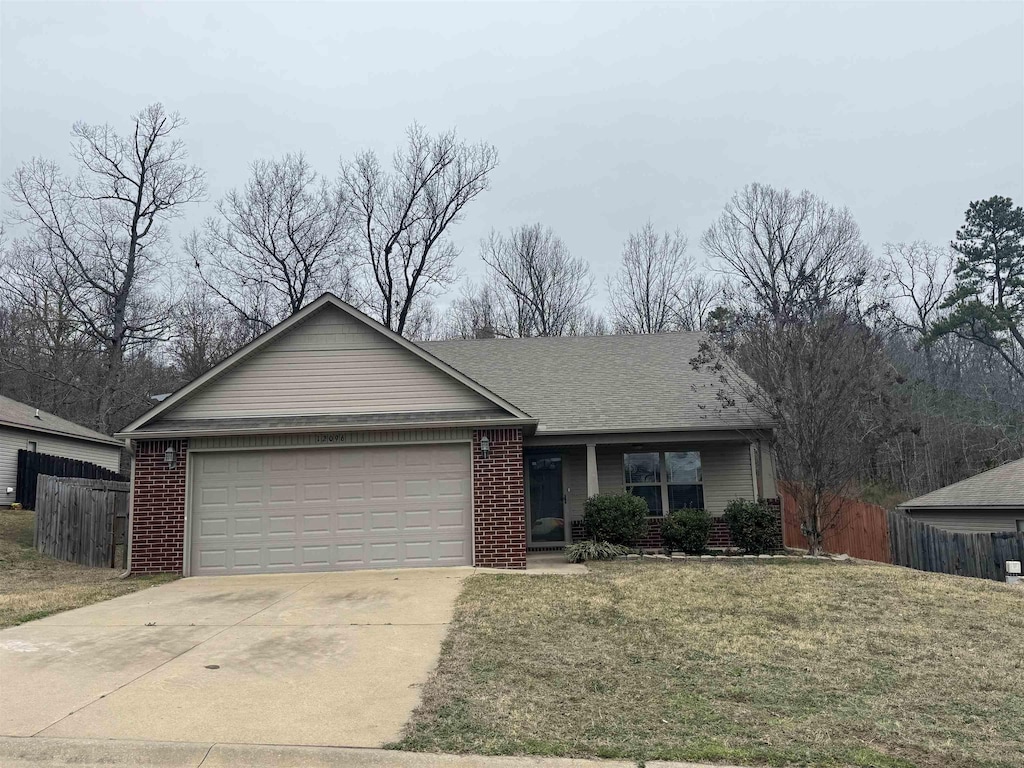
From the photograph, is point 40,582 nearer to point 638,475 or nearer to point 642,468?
point 638,475

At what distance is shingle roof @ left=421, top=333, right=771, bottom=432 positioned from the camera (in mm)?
15695

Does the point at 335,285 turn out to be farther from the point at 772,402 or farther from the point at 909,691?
the point at 909,691

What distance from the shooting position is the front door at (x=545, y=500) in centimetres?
1628

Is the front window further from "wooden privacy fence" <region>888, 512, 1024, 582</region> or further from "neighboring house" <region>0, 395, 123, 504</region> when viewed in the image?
"neighboring house" <region>0, 395, 123, 504</region>

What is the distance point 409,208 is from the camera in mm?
33969

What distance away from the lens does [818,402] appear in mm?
14773

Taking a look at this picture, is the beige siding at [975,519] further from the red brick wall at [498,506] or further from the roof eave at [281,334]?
the roof eave at [281,334]

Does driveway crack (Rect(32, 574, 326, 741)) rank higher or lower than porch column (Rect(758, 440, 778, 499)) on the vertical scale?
lower

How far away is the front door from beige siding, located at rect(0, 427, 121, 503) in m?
15.8

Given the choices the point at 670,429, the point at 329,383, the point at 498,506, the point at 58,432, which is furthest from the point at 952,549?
the point at 58,432

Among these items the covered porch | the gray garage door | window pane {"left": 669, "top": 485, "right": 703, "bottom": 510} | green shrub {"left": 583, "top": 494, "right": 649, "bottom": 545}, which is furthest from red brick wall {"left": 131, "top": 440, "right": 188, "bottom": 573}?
window pane {"left": 669, "top": 485, "right": 703, "bottom": 510}

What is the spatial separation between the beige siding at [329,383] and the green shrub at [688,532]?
4801 millimetres

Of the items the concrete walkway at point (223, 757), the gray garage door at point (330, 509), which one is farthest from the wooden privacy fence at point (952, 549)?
the concrete walkway at point (223, 757)

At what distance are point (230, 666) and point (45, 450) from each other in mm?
22208
